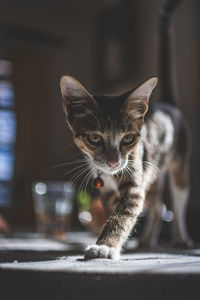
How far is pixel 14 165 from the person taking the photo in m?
4.33

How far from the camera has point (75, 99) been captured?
1.08 meters

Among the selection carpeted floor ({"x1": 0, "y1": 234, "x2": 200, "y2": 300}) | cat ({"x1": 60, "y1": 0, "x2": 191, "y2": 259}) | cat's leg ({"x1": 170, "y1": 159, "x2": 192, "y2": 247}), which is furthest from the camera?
cat's leg ({"x1": 170, "y1": 159, "x2": 192, "y2": 247})

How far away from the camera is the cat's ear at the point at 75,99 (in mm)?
1045

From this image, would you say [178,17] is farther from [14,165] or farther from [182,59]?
[14,165]

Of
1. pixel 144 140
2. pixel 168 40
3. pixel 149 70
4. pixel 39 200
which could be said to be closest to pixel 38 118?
pixel 149 70

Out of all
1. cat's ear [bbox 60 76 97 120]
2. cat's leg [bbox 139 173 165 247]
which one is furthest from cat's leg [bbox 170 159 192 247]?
cat's ear [bbox 60 76 97 120]

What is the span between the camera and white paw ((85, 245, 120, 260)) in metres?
0.89

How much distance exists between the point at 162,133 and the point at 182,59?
74.2 inches

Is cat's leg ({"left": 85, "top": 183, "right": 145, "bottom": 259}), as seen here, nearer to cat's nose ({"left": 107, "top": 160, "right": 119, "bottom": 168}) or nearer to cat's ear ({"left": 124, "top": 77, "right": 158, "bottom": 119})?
cat's nose ({"left": 107, "top": 160, "right": 119, "bottom": 168})

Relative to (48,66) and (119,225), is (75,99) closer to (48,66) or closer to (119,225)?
(119,225)

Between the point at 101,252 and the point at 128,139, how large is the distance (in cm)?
33

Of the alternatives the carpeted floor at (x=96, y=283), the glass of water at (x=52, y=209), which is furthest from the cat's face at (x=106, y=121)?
the glass of water at (x=52, y=209)

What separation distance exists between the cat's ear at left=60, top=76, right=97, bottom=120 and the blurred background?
8.63ft

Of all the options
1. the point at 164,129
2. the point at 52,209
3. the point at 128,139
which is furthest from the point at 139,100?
the point at 52,209
